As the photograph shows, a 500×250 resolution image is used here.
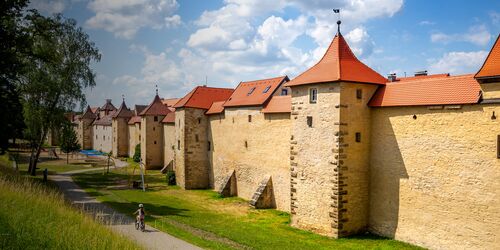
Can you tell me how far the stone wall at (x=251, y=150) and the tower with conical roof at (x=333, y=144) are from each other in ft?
13.2

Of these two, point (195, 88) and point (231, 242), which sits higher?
point (195, 88)

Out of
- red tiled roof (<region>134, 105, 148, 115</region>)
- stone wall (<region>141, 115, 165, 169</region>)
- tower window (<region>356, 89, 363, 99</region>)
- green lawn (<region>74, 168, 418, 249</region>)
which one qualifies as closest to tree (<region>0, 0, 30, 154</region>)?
green lawn (<region>74, 168, 418, 249</region>)

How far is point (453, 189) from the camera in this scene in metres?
15.0

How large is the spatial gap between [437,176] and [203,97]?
886 inches

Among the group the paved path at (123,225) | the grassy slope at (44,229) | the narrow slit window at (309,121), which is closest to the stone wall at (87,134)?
the paved path at (123,225)

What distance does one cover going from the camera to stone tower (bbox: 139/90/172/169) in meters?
45.5

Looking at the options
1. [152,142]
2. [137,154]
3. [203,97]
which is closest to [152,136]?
[152,142]

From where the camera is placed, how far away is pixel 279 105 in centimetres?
2452

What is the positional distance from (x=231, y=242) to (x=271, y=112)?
34.0ft

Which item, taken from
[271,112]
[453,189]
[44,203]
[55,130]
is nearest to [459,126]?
[453,189]

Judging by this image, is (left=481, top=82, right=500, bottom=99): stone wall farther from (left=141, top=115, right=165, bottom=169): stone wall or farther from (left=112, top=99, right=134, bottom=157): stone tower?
(left=112, top=99, right=134, bottom=157): stone tower

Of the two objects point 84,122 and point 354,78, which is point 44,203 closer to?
point 354,78

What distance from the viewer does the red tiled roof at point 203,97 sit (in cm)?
3328

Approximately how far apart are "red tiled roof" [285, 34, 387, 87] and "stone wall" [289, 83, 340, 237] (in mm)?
383
